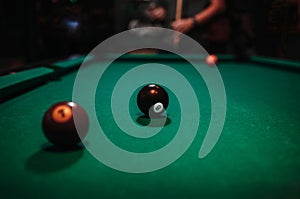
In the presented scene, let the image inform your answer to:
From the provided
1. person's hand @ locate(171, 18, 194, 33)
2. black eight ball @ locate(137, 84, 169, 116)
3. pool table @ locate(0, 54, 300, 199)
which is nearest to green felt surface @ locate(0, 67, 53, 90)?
pool table @ locate(0, 54, 300, 199)

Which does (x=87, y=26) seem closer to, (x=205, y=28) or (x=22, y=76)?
(x=205, y=28)

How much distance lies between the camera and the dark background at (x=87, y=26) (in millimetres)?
5754

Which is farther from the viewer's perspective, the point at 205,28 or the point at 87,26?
the point at 87,26

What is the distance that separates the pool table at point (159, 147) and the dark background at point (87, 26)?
3.34m

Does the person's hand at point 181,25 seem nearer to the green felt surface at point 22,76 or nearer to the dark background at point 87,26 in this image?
the dark background at point 87,26

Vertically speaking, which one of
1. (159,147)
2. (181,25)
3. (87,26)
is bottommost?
(87,26)

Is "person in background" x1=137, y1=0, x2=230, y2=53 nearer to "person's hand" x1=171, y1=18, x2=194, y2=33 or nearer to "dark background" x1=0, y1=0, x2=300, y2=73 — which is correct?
"dark background" x1=0, y1=0, x2=300, y2=73

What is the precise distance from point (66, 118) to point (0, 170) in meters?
0.30

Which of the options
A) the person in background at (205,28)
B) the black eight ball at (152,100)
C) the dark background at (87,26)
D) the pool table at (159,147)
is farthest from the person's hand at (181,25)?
the black eight ball at (152,100)

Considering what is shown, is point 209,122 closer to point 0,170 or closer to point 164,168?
point 164,168

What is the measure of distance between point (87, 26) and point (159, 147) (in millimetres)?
7338

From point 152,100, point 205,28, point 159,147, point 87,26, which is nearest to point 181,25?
point 205,28

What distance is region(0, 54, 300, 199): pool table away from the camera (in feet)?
3.11

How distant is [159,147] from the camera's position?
1.34 metres
